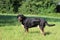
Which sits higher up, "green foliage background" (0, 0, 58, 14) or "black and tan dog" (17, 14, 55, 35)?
"black and tan dog" (17, 14, 55, 35)

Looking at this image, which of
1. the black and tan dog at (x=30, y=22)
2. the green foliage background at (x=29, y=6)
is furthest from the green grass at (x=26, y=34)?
the green foliage background at (x=29, y=6)

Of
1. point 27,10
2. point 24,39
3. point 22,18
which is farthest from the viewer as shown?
point 27,10

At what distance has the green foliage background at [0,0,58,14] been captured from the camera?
64.6 meters

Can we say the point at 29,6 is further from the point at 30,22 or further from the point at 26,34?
the point at 26,34

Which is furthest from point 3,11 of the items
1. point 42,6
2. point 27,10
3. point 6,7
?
point 42,6

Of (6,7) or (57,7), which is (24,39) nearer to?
(6,7)

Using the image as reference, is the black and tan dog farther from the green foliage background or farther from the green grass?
the green foliage background

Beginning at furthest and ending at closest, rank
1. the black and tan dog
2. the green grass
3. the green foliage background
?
the green foliage background < the black and tan dog < the green grass

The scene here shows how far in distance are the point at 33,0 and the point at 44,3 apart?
364cm

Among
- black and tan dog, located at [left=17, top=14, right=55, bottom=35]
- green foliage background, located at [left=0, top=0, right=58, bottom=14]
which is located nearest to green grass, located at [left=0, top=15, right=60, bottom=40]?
black and tan dog, located at [left=17, top=14, right=55, bottom=35]

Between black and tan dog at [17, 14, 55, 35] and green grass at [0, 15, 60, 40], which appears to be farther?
black and tan dog at [17, 14, 55, 35]

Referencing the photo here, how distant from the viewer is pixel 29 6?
6506 centimetres

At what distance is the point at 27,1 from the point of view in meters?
66.5

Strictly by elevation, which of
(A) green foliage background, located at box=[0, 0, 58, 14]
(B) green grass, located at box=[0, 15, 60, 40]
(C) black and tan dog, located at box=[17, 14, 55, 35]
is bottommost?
(A) green foliage background, located at box=[0, 0, 58, 14]
